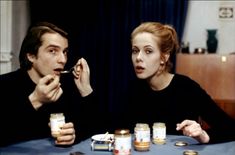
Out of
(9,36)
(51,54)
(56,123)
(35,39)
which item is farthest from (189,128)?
(9,36)

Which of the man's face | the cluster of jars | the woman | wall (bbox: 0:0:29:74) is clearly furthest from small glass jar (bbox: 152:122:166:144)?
wall (bbox: 0:0:29:74)

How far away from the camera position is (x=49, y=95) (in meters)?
1.54

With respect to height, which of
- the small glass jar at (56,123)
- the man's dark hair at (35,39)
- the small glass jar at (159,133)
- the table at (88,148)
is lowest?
the table at (88,148)

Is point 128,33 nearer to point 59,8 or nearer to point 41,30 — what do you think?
point 59,8

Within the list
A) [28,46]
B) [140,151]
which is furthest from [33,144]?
[28,46]

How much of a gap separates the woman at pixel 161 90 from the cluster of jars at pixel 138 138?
0.44m

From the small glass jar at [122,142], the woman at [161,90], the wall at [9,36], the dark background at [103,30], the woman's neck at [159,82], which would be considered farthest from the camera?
the dark background at [103,30]

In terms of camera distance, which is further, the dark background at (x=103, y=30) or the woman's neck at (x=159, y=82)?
the dark background at (x=103, y=30)

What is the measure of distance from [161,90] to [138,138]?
2.52 feet

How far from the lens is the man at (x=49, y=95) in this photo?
5.23 feet

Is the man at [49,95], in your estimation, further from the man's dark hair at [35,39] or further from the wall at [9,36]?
the wall at [9,36]

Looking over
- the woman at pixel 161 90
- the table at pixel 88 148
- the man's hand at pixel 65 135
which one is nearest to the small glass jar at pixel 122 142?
the table at pixel 88 148

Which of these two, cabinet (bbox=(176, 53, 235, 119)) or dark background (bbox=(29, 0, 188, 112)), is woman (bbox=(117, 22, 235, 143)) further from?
dark background (bbox=(29, 0, 188, 112))

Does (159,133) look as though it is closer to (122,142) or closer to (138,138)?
(138,138)
